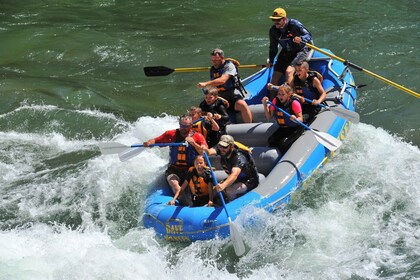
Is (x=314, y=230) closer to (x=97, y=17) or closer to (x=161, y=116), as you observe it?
(x=161, y=116)

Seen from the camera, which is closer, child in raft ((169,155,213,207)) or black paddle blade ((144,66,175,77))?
child in raft ((169,155,213,207))

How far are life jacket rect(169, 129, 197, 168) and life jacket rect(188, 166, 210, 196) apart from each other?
0.96ft

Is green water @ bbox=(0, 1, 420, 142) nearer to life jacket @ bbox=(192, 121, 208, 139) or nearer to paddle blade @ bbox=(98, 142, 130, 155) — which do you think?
paddle blade @ bbox=(98, 142, 130, 155)

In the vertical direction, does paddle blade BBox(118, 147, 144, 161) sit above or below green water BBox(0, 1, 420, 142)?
above

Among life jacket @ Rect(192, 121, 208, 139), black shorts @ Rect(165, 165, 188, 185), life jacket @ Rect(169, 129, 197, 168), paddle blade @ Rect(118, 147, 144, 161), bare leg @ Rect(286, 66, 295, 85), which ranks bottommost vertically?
black shorts @ Rect(165, 165, 188, 185)

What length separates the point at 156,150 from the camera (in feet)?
31.6

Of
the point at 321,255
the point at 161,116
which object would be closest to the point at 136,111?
the point at 161,116

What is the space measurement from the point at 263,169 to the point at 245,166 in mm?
798

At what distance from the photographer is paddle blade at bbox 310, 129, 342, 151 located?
8.01 meters

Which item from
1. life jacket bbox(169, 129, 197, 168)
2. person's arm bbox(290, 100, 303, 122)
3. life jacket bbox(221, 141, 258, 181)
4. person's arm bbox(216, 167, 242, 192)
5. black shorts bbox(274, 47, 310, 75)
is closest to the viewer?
person's arm bbox(216, 167, 242, 192)

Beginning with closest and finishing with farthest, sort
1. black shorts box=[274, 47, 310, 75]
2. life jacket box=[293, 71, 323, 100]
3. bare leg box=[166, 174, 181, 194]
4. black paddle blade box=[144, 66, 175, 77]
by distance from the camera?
bare leg box=[166, 174, 181, 194] → life jacket box=[293, 71, 323, 100] → black shorts box=[274, 47, 310, 75] → black paddle blade box=[144, 66, 175, 77]

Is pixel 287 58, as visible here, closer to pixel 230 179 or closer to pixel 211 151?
pixel 211 151

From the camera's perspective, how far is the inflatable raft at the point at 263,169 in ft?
23.5

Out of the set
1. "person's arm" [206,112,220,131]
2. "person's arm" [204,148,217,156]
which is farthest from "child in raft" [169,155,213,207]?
"person's arm" [206,112,220,131]
